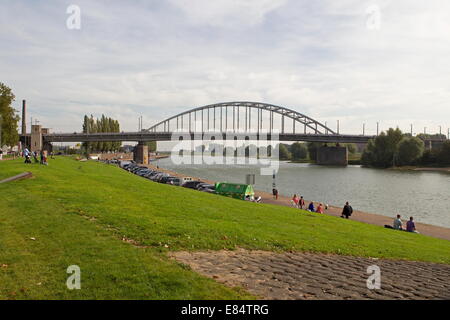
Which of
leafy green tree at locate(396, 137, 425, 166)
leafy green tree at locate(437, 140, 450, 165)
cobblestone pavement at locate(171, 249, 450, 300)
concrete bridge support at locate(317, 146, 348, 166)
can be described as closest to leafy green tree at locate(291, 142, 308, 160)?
concrete bridge support at locate(317, 146, 348, 166)

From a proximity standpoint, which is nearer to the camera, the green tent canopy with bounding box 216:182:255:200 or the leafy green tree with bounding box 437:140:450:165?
the green tent canopy with bounding box 216:182:255:200

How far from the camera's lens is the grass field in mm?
6809

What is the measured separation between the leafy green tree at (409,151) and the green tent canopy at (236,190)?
285 ft

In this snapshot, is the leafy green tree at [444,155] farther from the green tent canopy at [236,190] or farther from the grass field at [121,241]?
the grass field at [121,241]

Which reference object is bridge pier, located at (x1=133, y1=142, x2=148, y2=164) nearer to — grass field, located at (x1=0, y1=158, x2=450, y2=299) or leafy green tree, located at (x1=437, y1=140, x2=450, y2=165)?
leafy green tree, located at (x1=437, y1=140, x2=450, y2=165)

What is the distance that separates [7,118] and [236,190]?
36.9 metres

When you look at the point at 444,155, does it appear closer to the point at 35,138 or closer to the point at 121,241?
the point at 35,138

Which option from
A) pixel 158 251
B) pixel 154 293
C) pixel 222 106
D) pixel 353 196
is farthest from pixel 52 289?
pixel 222 106

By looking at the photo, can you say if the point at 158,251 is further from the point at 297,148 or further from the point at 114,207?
the point at 297,148

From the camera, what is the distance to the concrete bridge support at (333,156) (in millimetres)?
137375

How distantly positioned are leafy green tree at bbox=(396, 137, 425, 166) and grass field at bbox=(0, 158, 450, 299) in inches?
3994

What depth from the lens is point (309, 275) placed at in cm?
855
